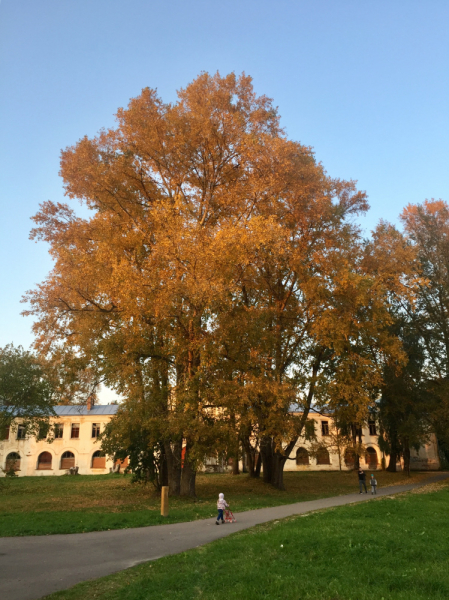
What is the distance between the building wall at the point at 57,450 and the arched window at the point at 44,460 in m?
0.38

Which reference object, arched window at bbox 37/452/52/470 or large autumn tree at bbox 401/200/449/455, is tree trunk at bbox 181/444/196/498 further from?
arched window at bbox 37/452/52/470

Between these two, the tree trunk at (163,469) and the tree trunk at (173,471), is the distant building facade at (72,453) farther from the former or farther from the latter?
the tree trunk at (173,471)

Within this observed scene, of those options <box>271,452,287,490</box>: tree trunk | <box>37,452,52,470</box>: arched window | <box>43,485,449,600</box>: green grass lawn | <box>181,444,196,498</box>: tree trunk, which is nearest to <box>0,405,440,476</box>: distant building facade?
<box>37,452,52,470</box>: arched window

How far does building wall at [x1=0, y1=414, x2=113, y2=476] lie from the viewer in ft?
161

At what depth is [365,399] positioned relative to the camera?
65.6 ft

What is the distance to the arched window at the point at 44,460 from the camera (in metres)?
49.8

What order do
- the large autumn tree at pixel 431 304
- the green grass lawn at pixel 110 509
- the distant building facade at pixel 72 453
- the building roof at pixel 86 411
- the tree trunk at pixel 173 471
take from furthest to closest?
1. the building roof at pixel 86 411
2. the distant building facade at pixel 72 453
3. the large autumn tree at pixel 431 304
4. the tree trunk at pixel 173 471
5. the green grass lawn at pixel 110 509

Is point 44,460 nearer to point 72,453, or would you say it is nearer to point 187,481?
point 72,453

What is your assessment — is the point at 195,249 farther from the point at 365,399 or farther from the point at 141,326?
the point at 365,399

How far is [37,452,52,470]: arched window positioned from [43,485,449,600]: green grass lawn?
4595 cm

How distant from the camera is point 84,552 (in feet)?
31.4

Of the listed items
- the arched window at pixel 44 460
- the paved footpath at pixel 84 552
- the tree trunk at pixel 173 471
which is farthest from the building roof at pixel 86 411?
the paved footpath at pixel 84 552

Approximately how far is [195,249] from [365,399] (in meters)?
10.3

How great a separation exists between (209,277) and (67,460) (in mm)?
42315
